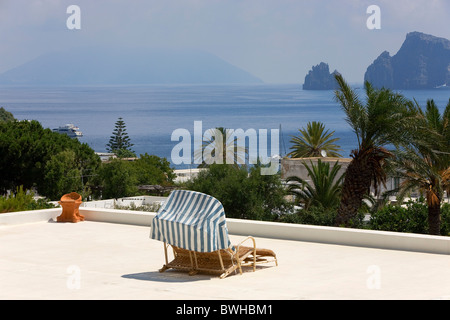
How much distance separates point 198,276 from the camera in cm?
895

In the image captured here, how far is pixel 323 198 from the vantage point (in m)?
32.1

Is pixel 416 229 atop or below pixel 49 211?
below

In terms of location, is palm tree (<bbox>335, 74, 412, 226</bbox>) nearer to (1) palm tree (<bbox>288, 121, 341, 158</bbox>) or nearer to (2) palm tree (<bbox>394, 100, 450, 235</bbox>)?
(2) palm tree (<bbox>394, 100, 450, 235</bbox>)

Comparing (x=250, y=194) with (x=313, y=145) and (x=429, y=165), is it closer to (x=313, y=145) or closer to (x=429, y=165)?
(x=429, y=165)

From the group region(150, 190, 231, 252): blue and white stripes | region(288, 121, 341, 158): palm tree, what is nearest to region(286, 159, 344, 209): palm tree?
region(150, 190, 231, 252): blue and white stripes

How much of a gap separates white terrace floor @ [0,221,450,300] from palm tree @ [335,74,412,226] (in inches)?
495

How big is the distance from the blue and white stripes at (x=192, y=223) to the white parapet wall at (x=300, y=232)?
3256 millimetres

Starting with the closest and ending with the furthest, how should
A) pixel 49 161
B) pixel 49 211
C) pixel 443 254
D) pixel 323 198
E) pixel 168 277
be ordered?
pixel 168 277, pixel 443 254, pixel 49 211, pixel 323 198, pixel 49 161

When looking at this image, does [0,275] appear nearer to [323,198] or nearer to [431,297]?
[431,297]

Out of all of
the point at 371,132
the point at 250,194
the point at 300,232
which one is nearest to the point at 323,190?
the point at 250,194

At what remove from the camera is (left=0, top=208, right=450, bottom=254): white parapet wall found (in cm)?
1057

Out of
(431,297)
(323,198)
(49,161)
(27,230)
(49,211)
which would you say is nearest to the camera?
(431,297)
